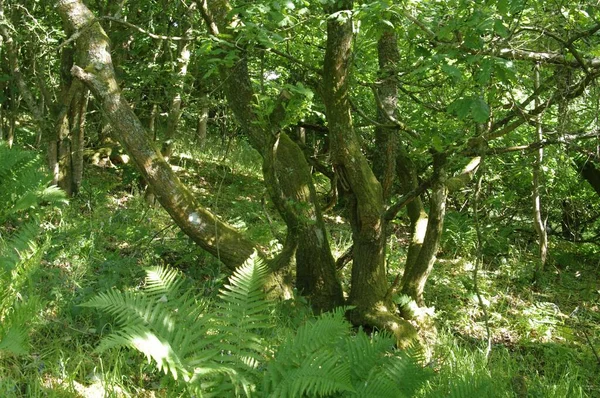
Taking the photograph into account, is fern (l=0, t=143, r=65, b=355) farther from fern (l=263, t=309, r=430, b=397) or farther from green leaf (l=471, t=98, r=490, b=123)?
green leaf (l=471, t=98, r=490, b=123)

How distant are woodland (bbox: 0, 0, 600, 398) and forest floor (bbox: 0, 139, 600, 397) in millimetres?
28

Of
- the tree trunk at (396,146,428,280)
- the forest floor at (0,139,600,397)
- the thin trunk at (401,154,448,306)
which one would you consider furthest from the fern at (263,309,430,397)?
the tree trunk at (396,146,428,280)

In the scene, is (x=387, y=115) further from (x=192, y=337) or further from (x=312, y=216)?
(x=192, y=337)

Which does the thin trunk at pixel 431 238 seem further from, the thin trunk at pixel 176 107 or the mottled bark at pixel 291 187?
the thin trunk at pixel 176 107

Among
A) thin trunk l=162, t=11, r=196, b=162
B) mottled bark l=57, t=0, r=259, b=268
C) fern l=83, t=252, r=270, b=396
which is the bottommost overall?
fern l=83, t=252, r=270, b=396

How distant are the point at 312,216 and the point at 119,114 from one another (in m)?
1.84

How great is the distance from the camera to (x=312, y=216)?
4961 millimetres

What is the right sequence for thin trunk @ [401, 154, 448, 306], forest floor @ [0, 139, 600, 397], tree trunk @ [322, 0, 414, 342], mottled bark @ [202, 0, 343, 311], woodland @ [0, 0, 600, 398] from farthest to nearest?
thin trunk @ [401, 154, 448, 306] < mottled bark @ [202, 0, 343, 311] < tree trunk @ [322, 0, 414, 342] < forest floor @ [0, 139, 600, 397] < woodland @ [0, 0, 600, 398]

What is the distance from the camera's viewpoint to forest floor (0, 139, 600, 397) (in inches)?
126

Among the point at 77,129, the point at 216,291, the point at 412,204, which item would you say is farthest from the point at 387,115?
the point at 77,129

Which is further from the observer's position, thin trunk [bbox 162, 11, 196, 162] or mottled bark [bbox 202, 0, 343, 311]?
thin trunk [bbox 162, 11, 196, 162]

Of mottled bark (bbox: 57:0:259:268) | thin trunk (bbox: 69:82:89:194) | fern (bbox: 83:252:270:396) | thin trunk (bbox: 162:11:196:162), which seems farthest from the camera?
thin trunk (bbox: 69:82:89:194)

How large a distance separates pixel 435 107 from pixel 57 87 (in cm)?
513

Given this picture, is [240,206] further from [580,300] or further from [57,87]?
[580,300]
